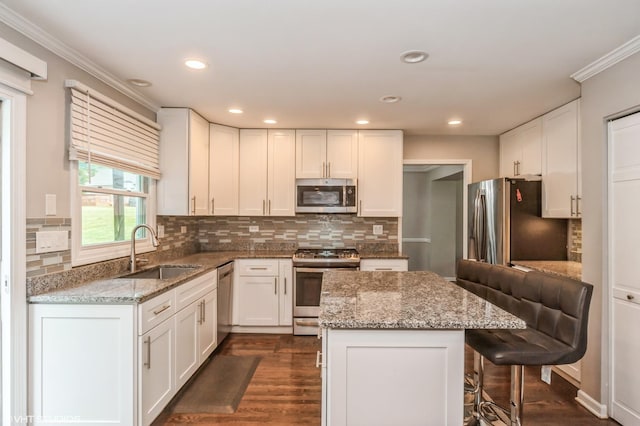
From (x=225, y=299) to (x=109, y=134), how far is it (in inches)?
72.7

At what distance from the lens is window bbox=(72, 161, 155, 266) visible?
2.26m

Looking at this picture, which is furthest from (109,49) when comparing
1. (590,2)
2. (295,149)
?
(590,2)

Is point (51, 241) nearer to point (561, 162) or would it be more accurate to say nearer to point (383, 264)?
point (383, 264)

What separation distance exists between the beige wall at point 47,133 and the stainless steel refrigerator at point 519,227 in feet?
11.6

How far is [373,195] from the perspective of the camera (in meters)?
3.97

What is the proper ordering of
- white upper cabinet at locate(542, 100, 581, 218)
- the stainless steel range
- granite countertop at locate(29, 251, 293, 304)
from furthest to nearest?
1. the stainless steel range
2. white upper cabinet at locate(542, 100, 581, 218)
3. granite countertop at locate(29, 251, 293, 304)

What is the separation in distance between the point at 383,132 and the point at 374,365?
120 inches

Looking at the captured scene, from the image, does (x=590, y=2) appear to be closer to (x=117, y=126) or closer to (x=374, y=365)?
(x=374, y=365)

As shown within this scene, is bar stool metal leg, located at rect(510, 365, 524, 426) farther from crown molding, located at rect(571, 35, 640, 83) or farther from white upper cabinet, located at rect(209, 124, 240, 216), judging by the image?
white upper cabinet, located at rect(209, 124, 240, 216)

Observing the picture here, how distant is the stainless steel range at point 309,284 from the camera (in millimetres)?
3631

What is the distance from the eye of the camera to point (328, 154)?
398 cm

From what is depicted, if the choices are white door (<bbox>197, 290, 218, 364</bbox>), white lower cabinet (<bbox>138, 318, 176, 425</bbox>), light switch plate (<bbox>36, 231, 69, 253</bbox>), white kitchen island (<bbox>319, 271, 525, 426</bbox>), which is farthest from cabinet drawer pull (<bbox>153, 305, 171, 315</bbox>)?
white kitchen island (<bbox>319, 271, 525, 426</bbox>)

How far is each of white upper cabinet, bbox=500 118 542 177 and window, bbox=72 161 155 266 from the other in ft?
12.7

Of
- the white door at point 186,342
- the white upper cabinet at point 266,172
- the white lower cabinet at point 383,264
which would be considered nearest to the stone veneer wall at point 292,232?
the white upper cabinet at point 266,172
